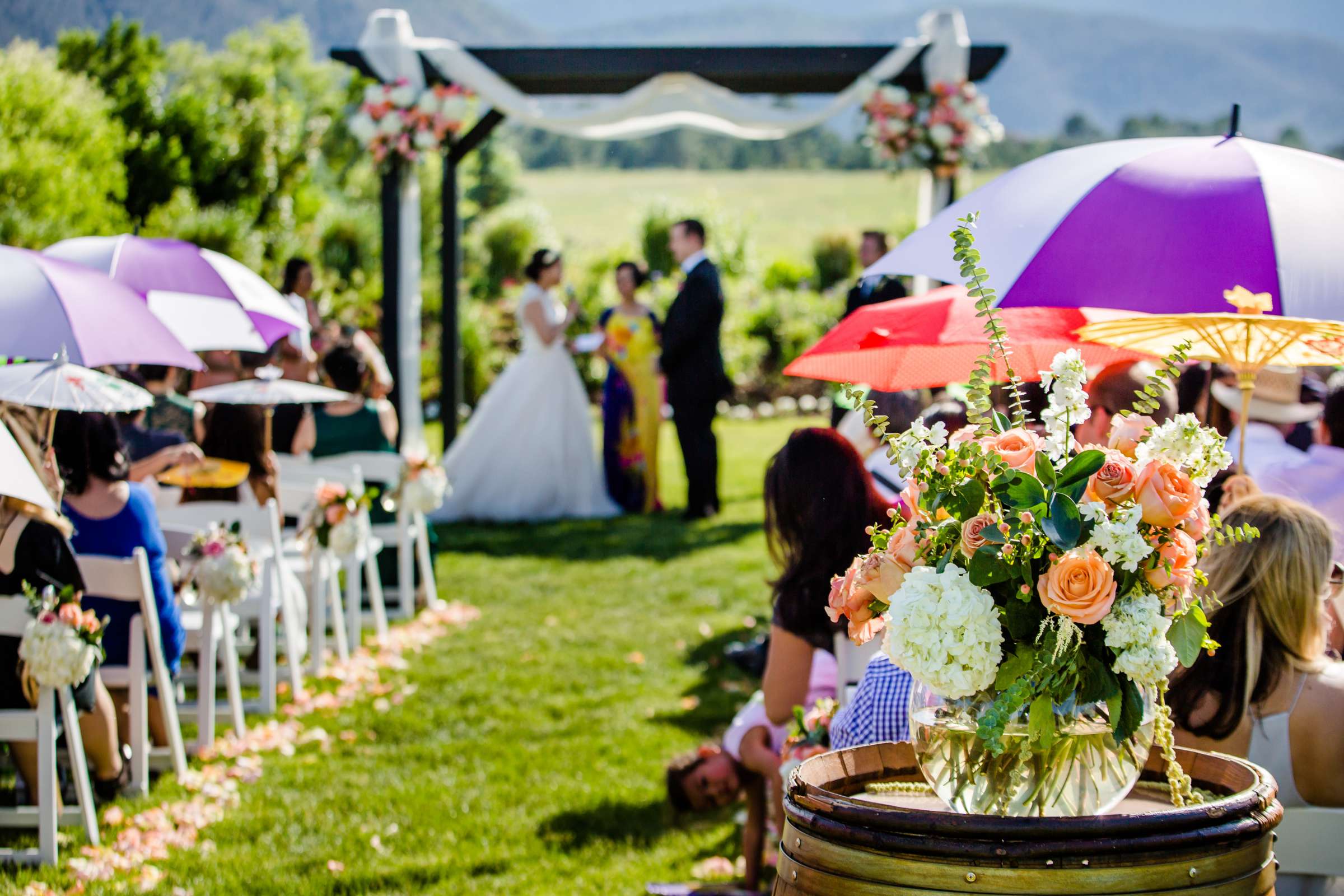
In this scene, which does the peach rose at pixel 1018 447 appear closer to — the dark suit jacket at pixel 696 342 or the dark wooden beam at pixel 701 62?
the dark suit jacket at pixel 696 342

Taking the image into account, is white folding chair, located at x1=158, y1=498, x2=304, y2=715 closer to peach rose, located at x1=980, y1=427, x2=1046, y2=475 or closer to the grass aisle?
the grass aisle

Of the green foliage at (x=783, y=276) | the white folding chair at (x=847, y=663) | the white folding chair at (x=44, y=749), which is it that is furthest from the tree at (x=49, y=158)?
the green foliage at (x=783, y=276)

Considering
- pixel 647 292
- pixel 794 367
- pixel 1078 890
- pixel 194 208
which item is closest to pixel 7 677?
pixel 794 367

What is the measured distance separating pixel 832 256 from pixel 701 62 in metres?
19.1

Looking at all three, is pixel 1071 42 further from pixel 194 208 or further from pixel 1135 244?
pixel 1135 244

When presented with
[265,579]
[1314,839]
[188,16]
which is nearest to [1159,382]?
[1314,839]

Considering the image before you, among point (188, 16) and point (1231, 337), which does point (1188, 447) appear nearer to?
point (1231, 337)

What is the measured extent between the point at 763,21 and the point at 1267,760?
634 ft

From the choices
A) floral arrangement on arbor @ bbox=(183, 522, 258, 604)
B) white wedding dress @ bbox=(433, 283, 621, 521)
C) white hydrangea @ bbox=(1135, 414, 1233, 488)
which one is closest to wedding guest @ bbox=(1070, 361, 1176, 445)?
white hydrangea @ bbox=(1135, 414, 1233, 488)

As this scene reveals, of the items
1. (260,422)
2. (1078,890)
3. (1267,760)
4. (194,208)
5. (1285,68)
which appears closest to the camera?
(1078,890)

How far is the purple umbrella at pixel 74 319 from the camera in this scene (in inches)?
148

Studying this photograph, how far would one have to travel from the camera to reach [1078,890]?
1.43 metres

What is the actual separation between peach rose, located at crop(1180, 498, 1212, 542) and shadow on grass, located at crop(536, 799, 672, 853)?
2.78 metres

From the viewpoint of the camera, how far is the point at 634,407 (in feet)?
34.0
